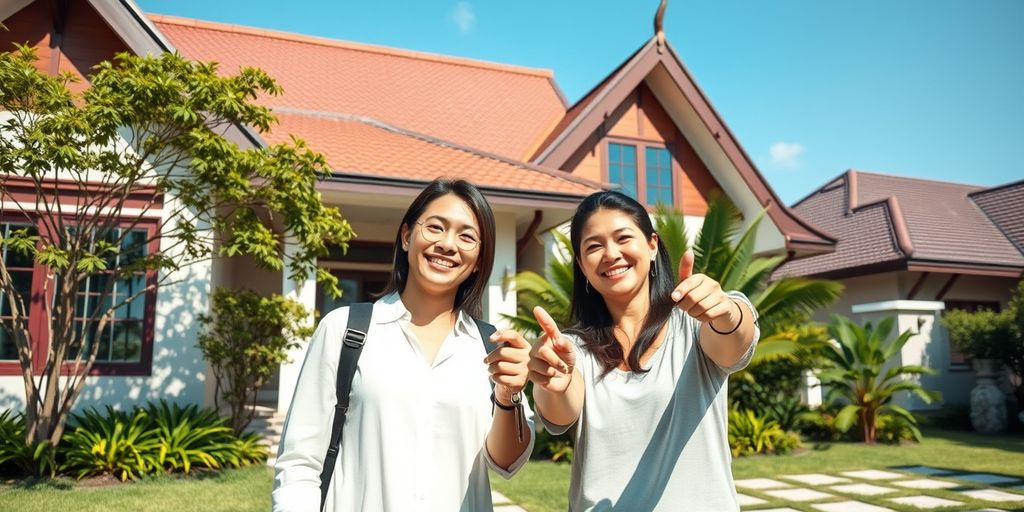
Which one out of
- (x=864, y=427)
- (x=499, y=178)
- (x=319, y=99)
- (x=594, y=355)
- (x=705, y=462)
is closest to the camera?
(x=705, y=462)

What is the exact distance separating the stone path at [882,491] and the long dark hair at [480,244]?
4.54 metres

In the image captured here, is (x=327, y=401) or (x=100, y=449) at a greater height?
(x=327, y=401)

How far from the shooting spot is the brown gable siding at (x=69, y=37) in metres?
8.44

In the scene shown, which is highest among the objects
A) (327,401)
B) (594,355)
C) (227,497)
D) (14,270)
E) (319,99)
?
(319,99)

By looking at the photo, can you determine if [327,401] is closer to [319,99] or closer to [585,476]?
[585,476]

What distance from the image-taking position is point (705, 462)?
1.76m

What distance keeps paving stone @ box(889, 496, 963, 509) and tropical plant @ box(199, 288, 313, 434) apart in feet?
20.5

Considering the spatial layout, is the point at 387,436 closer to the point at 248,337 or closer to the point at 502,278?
the point at 248,337

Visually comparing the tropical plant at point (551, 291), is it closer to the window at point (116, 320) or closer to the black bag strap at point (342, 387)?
the window at point (116, 320)

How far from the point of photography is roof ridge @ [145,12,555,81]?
1430 cm

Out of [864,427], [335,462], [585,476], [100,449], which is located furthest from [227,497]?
[864,427]

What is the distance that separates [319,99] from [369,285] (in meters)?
4.06

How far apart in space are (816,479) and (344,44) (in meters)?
13.3

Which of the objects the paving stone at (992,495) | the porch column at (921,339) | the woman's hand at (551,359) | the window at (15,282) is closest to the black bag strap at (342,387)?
the woman's hand at (551,359)
